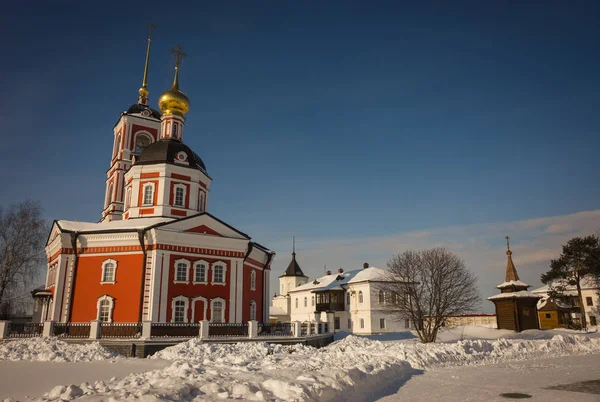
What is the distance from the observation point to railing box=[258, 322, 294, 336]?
918 inches

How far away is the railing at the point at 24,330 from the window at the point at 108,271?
14.0 feet

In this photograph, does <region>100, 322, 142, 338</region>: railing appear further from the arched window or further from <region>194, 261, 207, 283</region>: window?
the arched window

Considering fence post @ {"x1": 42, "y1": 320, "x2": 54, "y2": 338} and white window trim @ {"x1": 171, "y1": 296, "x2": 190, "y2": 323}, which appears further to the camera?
white window trim @ {"x1": 171, "y1": 296, "x2": 190, "y2": 323}

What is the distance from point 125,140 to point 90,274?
13132mm

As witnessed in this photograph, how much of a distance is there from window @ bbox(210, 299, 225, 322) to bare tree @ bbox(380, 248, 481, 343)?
34.4 feet

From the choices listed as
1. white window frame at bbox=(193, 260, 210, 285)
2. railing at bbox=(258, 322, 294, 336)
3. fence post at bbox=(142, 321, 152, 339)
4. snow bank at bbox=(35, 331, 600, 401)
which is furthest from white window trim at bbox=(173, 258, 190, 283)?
snow bank at bbox=(35, 331, 600, 401)

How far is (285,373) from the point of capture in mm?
9609

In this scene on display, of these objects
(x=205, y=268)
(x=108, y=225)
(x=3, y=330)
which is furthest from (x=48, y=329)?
(x=205, y=268)

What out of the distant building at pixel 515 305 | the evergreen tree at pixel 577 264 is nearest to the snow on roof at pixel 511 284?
the distant building at pixel 515 305

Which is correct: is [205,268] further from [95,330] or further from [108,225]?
[95,330]

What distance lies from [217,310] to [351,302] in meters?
24.9

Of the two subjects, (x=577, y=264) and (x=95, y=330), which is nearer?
(x=95, y=330)

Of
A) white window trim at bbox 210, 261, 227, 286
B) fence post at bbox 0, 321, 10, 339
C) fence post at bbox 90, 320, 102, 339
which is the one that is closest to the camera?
fence post at bbox 0, 321, 10, 339

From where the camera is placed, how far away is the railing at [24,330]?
1944 cm
